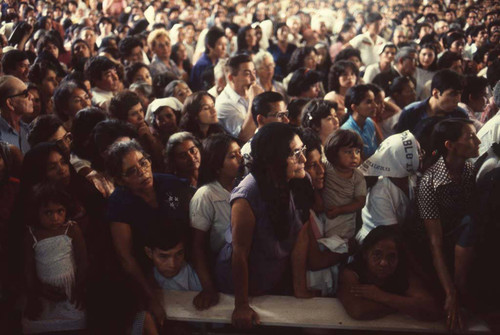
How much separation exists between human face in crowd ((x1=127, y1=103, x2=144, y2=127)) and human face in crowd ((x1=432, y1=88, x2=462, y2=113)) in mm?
2443

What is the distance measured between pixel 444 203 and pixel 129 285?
170cm

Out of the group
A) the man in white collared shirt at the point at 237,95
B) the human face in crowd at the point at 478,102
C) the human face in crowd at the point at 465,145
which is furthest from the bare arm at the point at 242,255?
the human face in crowd at the point at 478,102

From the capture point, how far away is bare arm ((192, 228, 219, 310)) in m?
2.32

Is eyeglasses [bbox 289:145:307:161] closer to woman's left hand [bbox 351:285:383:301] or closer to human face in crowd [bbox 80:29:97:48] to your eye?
woman's left hand [bbox 351:285:383:301]

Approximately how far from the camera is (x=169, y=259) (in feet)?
7.87

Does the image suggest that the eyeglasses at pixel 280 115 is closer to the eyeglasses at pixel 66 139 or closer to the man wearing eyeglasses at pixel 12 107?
the eyeglasses at pixel 66 139

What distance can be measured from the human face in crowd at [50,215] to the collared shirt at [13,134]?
1397 millimetres

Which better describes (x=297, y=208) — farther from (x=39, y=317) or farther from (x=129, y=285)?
(x=39, y=317)

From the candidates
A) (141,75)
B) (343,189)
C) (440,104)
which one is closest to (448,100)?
(440,104)

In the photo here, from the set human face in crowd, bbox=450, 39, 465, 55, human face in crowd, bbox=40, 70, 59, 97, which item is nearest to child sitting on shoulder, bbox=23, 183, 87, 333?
human face in crowd, bbox=40, 70, 59, 97

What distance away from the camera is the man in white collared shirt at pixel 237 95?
4.06 metres

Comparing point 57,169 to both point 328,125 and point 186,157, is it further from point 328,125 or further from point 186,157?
point 328,125

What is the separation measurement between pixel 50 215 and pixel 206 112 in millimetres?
1679

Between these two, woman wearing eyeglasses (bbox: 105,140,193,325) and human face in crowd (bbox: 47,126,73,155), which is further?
human face in crowd (bbox: 47,126,73,155)
